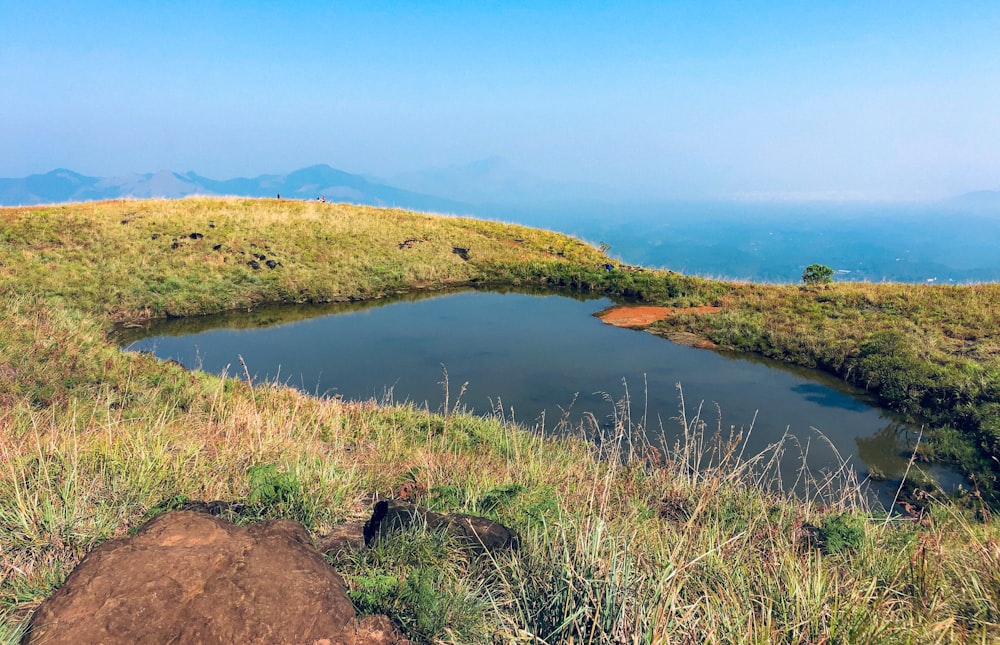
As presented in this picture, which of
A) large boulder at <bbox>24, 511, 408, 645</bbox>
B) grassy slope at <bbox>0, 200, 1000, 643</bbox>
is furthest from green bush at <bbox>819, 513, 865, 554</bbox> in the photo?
large boulder at <bbox>24, 511, 408, 645</bbox>

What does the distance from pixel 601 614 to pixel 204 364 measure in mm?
13054

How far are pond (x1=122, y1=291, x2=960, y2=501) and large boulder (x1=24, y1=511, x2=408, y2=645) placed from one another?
5.97m

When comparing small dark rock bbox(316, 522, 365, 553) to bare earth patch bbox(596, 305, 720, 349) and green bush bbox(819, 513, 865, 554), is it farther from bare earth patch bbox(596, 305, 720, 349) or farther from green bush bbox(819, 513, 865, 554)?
bare earth patch bbox(596, 305, 720, 349)

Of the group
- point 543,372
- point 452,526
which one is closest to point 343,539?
point 452,526

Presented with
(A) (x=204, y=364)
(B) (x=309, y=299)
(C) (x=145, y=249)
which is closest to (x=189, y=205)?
(C) (x=145, y=249)

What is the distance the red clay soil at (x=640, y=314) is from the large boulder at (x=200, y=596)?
52.0ft

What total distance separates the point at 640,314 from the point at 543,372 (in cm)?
742

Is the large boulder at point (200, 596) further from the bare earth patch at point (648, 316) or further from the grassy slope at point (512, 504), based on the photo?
the bare earth patch at point (648, 316)

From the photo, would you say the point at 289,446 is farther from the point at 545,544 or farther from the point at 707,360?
the point at 707,360

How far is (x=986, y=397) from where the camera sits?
10.4m

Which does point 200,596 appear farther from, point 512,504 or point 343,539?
point 512,504

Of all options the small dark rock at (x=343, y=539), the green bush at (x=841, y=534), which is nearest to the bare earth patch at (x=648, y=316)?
the green bush at (x=841, y=534)

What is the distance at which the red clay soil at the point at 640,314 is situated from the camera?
17.9 meters

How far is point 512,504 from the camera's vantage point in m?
4.32
